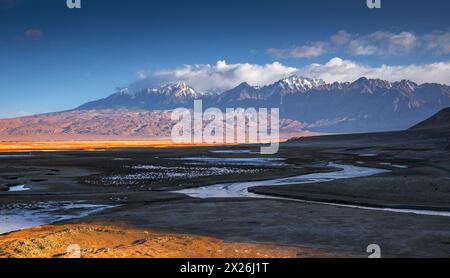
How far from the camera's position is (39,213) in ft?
75.5

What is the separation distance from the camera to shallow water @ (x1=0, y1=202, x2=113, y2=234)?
20.4 meters

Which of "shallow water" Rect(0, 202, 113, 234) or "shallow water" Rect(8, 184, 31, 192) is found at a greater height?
"shallow water" Rect(0, 202, 113, 234)

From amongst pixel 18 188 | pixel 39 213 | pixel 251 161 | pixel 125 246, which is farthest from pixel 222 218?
pixel 251 161

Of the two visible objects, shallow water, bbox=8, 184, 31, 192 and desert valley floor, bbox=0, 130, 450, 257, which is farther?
shallow water, bbox=8, 184, 31, 192

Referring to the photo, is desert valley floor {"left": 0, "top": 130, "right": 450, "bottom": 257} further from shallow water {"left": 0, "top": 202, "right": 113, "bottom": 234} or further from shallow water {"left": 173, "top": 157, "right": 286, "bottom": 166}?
shallow water {"left": 173, "top": 157, "right": 286, "bottom": 166}

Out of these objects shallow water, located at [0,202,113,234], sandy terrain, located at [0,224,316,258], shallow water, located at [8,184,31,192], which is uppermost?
sandy terrain, located at [0,224,316,258]

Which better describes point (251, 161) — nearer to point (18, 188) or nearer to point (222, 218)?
point (18, 188)

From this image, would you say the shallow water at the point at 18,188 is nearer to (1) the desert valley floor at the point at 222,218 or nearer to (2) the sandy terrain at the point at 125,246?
(1) the desert valley floor at the point at 222,218

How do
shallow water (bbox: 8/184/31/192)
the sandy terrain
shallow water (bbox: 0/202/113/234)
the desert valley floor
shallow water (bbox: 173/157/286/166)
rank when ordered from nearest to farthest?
the sandy terrain < the desert valley floor < shallow water (bbox: 0/202/113/234) < shallow water (bbox: 8/184/31/192) < shallow water (bbox: 173/157/286/166)

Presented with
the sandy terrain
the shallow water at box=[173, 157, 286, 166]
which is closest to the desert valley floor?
the sandy terrain

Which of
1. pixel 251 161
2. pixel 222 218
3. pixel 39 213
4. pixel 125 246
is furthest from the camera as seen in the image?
pixel 251 161

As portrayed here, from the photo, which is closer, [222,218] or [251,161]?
[222,218]
